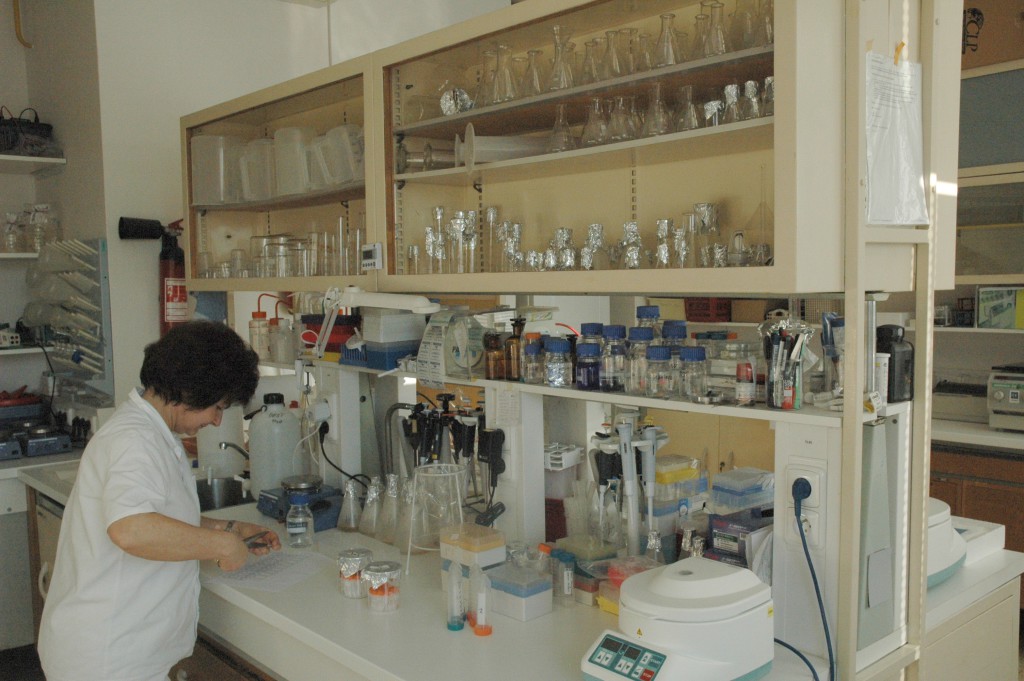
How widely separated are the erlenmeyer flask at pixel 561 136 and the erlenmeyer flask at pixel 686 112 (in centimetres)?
33

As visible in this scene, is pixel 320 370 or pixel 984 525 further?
pixel 320 370

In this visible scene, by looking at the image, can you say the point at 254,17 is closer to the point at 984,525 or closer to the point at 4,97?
the point at 4,97

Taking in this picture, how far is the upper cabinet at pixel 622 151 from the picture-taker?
5.15 feet

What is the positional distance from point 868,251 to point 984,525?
1228mm

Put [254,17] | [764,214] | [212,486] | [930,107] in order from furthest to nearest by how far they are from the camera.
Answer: [254,17] → [212,486] → [764,214] → [930,107]

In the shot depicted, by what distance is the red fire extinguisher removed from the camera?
3770 mm

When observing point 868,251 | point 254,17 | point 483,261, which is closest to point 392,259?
point 483,261

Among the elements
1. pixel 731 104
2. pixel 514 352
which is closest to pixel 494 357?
pixel 514 352

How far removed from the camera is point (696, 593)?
59.8 inches

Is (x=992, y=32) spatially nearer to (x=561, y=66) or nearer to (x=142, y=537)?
(x=561, y=66)

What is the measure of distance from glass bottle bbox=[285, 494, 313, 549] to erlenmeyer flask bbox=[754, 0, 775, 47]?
70.0 inches

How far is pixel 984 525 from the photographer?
2410 mm

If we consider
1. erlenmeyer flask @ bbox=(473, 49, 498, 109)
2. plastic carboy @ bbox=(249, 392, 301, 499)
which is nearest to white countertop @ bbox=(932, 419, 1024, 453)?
erlenmeyer flask @ bbox=(473, 49, 498, 109)

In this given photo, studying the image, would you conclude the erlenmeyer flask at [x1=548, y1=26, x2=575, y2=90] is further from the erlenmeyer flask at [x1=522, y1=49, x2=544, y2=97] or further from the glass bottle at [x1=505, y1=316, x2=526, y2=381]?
the glass bottle at [x1=505, y1=316, x2=526, y2=381]
